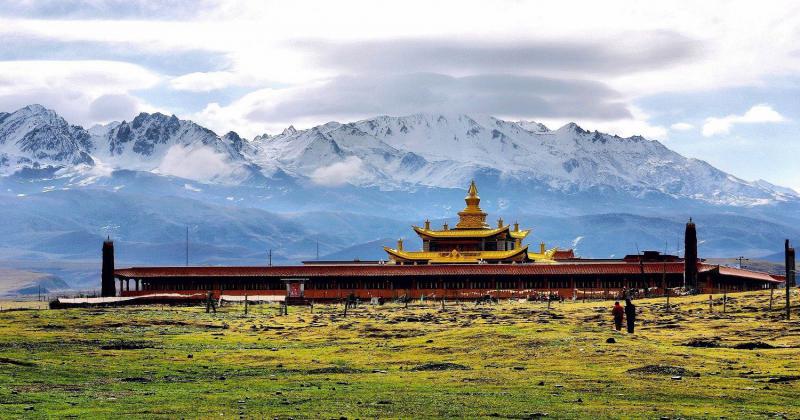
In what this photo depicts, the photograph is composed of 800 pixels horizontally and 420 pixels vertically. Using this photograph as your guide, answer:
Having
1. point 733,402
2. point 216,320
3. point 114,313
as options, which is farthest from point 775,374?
point 114,313

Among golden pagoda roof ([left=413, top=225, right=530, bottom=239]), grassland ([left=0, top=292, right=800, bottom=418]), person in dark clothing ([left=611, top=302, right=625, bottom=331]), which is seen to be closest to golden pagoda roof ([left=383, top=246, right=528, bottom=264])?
golden pagoda roof ([left=413, top=225, right=530, bottom=239])

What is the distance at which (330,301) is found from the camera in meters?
133

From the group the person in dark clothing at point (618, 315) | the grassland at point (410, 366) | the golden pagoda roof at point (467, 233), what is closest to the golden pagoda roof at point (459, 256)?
the golden pagoda roof at point (467, 233)

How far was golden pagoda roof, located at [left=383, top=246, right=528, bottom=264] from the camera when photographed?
5910 inches

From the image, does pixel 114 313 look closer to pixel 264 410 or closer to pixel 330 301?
pixel 330 301

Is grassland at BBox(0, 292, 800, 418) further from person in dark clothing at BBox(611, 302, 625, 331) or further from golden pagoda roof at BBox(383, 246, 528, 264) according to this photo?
golden pagoda roof at BBox(383, 246, 528, 264)

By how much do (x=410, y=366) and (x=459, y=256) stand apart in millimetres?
95311

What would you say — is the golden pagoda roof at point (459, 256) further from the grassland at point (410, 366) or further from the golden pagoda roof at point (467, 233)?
the grassland at point (410, 366)

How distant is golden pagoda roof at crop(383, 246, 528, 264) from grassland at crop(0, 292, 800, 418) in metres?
58.7

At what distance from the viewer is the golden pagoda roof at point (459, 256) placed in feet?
493

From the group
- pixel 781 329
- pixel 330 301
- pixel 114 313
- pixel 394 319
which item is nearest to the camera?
pixel 781 329

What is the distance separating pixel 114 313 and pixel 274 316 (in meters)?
10.8

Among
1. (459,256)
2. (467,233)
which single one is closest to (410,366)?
(459,256)

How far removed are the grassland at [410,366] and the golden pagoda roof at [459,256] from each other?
58.7m
